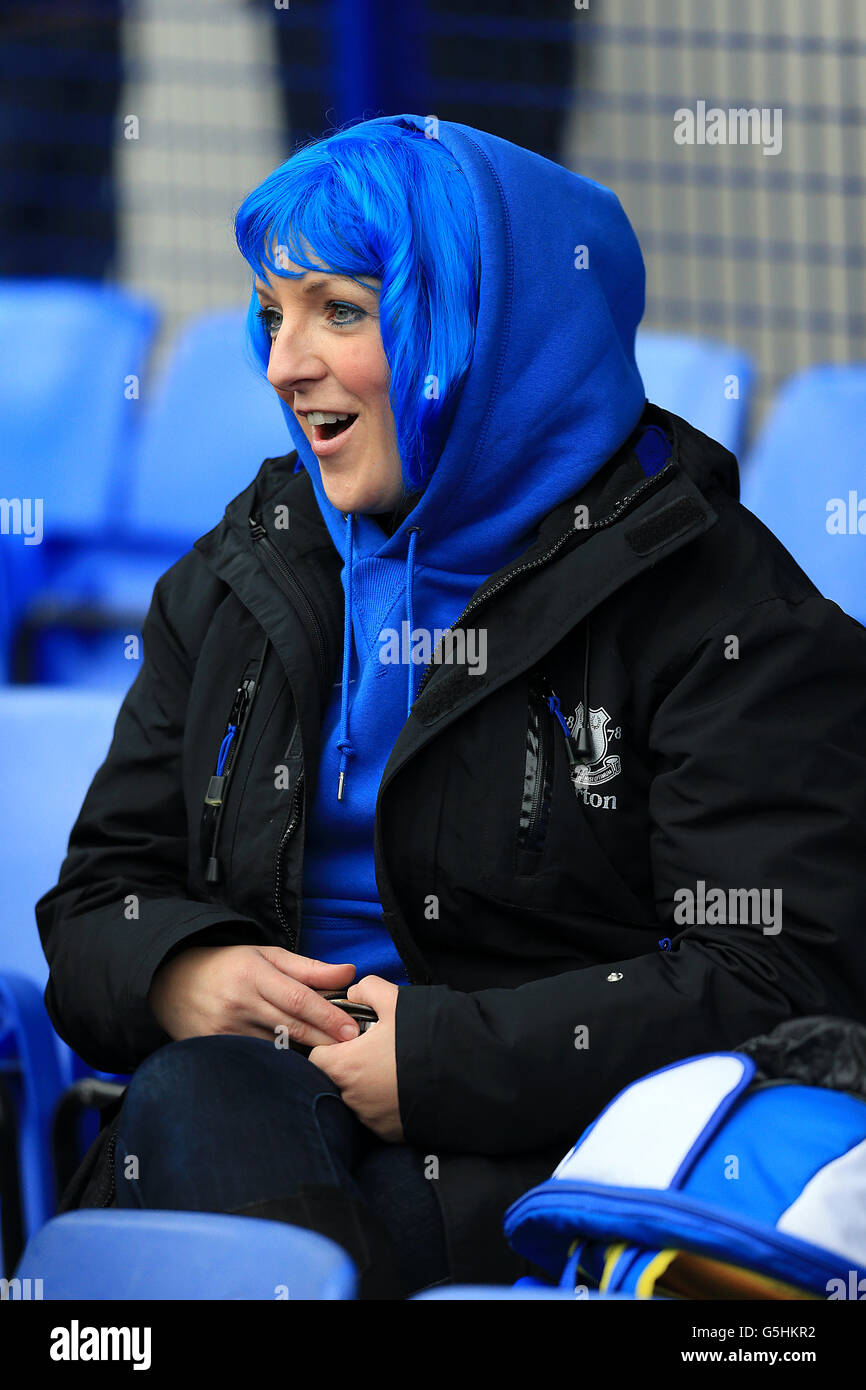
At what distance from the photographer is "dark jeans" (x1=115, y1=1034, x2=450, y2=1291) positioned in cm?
148

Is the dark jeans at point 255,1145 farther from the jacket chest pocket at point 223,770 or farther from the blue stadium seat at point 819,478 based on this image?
the blue stadium seat at point 819,478

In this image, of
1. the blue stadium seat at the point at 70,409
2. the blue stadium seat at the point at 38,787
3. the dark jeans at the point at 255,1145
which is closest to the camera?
the dark jeans at the point at 255,1145

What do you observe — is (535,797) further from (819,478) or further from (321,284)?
(819,478)

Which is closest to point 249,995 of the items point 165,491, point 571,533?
point 571,533

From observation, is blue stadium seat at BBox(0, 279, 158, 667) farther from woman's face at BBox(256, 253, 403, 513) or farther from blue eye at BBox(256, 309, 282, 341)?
woman's face at BBox(256, 253, 403, 513)

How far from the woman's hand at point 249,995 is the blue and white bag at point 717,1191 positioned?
0.41 metres

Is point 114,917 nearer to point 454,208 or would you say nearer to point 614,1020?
point 614,1020

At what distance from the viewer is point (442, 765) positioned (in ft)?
5.56

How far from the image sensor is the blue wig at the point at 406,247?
1723 millimetres

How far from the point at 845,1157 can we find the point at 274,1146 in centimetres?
51

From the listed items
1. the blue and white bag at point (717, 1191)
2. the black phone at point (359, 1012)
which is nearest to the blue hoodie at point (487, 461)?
the black phone at point (359, 1012)

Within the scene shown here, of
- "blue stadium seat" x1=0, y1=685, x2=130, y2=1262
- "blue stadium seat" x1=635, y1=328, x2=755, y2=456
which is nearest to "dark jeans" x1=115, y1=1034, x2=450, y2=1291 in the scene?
"blue stadium seat" x1=0, y1=685, x2=130, y2=1262

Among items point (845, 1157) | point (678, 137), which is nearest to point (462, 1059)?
point (845, 1157)

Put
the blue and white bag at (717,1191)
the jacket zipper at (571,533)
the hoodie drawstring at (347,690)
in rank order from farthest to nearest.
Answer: the hoodie drawstring at (347,690), the jacket zipper at (571,533), the blue and white bag at (717,1191)
